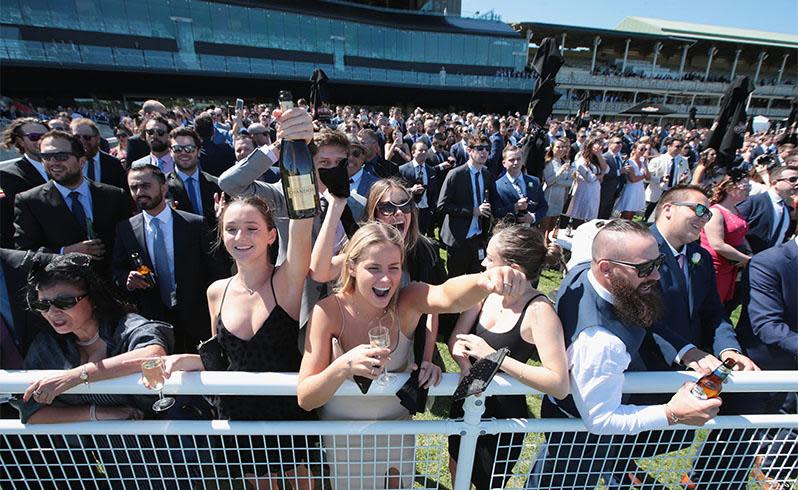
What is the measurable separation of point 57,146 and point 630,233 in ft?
14.4

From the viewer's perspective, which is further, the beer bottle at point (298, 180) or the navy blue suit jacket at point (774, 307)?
the navy blue suit jacket at point (774, 307)

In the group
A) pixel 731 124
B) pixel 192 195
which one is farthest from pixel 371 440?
pixel 731 124

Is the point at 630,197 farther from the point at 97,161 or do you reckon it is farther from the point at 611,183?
the point at 97,161

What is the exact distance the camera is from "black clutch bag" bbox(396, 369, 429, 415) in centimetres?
160

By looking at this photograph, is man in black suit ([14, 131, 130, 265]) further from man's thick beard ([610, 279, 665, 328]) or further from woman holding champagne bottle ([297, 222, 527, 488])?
man's thick beard ([610, 279, 665, 328])

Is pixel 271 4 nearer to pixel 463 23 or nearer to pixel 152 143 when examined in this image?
pixel 463 23

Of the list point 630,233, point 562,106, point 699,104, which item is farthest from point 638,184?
point 699,104

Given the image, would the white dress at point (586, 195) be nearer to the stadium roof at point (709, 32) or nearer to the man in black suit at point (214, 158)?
the man in black suit at point (214, 158)

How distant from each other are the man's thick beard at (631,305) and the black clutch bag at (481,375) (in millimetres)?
699

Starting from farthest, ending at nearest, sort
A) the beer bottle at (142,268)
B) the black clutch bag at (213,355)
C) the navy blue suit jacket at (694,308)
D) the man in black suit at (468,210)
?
the man in black suit at (468,210)
the beer bottle at (142,268)
the navy blue suit jacket at (694,308)
the black clutch bag at (213,355)

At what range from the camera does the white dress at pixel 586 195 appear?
7012 millimetres

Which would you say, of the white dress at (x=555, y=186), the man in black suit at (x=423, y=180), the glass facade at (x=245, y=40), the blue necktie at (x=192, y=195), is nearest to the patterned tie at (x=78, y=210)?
the blue necktie at (x=192, y=195)

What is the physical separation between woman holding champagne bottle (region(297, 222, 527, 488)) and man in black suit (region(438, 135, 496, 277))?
10.6ft

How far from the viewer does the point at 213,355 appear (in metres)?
1.97
